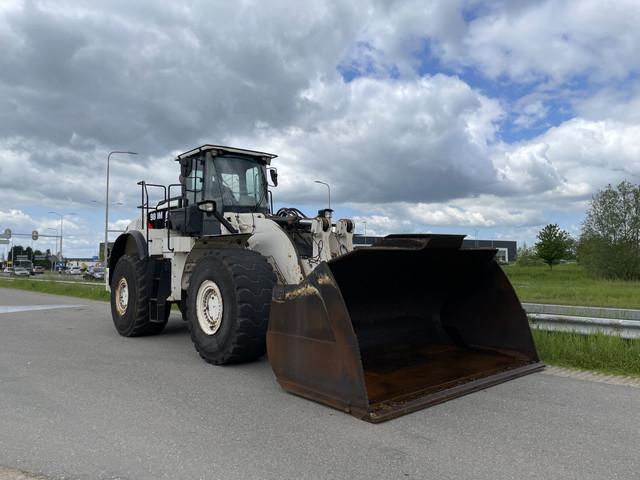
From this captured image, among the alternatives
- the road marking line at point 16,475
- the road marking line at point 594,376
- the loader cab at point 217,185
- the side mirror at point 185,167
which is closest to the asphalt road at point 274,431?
the road marking line at point 16,475

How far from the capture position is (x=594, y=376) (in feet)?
18.7

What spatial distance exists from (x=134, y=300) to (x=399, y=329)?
4.37m

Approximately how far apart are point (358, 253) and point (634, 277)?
3799 centimetres

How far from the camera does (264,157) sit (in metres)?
8.31

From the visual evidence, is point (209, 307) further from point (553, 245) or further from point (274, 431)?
point (553, 245)

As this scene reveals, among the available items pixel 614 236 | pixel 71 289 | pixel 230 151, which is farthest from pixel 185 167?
pixel 614 236

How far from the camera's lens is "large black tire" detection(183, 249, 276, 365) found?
18.7ft

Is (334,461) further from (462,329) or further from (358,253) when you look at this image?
(462,329)

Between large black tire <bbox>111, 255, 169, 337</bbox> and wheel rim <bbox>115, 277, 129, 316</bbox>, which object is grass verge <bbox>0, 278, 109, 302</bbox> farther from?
large black tire <bbox>111, 255, 169, 337</bbox>

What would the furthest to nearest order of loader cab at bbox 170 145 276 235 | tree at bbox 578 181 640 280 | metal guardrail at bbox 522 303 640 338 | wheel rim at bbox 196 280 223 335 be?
tree at bbox 578 181 640 280, loader cab at bbox 170 145 276 235, metal guardrail at bbox 522 303 640 338, wheel rim at bbox 196 280 223 335

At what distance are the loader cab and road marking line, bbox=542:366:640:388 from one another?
175 inches

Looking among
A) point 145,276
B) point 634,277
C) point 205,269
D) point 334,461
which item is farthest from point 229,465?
point 634,277

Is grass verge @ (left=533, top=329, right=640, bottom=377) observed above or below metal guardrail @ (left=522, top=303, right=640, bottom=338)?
below

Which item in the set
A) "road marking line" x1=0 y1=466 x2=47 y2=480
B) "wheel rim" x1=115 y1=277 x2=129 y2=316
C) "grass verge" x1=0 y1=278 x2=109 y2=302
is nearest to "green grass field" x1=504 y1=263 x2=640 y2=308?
"wheel rim" x1=115 y1=277 x2=129 y2=316
